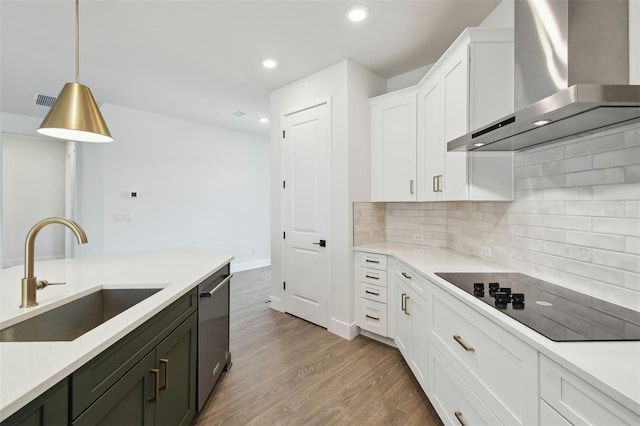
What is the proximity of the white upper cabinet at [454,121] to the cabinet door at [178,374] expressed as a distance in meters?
1.98

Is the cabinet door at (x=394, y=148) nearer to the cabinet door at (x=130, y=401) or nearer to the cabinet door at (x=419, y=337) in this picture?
the cabinet door at (x=419, y=337)

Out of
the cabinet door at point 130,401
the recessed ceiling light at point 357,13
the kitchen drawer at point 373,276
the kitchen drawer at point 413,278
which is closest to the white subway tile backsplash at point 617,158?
the kitchen drawer at point 413,278

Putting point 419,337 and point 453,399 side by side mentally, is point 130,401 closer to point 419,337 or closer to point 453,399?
point 453,399

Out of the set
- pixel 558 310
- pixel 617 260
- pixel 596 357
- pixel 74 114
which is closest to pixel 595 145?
pixel 617 260

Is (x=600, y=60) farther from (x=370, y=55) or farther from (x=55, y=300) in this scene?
(x=55, y=300)

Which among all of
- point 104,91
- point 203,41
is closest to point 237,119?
point 104,91

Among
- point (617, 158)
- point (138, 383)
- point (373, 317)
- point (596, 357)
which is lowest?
point (373, 317)

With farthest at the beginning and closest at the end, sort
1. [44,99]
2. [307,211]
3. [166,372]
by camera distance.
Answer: [44,99] < [307,211] < [166,372]

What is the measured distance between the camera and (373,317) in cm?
273

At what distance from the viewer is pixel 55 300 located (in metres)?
1.19

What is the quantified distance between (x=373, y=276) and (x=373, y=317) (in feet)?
1.34

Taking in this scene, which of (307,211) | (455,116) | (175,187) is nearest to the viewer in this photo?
(455,116)

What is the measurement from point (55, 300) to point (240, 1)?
220 cm

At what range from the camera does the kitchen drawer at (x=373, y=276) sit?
264cm
